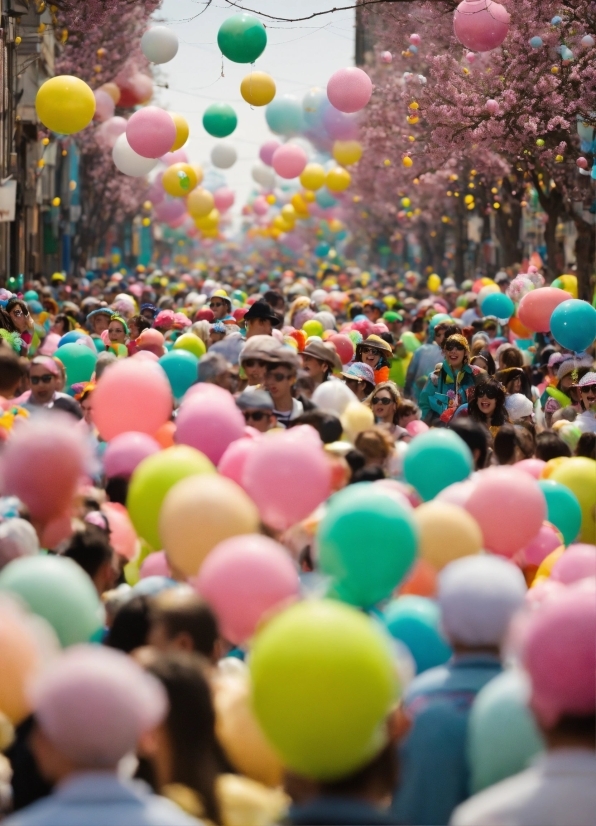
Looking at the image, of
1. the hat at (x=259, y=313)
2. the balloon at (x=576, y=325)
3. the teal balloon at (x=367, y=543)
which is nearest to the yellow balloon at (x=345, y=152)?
the balloon at (x=576, y=325)

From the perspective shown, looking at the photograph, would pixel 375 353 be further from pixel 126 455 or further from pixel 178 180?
pixel 178 180

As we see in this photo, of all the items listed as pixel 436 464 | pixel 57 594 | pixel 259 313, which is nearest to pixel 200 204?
pixel 259 313

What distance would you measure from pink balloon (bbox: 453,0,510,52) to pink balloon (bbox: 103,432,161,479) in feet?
25.4

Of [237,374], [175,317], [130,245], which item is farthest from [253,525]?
[130,245]

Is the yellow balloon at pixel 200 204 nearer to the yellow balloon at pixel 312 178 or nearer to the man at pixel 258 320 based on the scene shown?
the yellow balloon at pixel 312 178

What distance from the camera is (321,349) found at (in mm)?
9812

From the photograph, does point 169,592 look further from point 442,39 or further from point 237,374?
point 442,39

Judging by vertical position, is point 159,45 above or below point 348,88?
above

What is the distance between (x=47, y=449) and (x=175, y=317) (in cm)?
897

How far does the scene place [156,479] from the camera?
5.57 meters

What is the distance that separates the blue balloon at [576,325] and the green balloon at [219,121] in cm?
887

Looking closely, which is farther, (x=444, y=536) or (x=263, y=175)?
(x=263, y=175)

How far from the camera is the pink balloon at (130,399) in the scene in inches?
275

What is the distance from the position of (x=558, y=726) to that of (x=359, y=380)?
6663 millimetres
